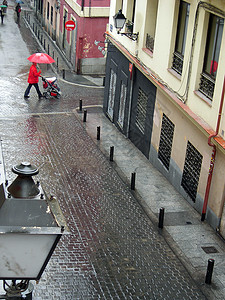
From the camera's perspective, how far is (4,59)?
32.8 metres

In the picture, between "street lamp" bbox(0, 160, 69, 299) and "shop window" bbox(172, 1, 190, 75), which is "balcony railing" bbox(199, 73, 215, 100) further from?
"street lamp" bbox(0, 160, 69, 299)

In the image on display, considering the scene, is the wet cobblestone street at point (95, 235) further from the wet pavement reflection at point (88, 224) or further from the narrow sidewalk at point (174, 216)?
the narrow sidewalk at point (174, 216)

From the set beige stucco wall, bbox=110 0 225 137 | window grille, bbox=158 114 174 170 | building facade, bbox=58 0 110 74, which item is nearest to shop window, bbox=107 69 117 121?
beige stucco wall, bbox=110 0 225 137

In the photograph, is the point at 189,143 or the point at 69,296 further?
the point at 189,143

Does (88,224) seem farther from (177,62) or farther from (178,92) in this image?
(177,62)

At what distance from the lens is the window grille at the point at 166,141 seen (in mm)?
17078

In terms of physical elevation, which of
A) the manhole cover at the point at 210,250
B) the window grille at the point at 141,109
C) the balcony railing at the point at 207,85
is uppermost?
the balcony railing at the point at 207,85

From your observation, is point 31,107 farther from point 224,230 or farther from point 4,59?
point 224,230

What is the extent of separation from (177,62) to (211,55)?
234 centimetres

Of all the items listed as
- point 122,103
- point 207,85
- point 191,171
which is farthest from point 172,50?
point 122,103

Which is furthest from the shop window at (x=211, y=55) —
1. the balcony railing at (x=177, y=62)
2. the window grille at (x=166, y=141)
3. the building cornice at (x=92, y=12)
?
the building cornice at (x=92, y=12)

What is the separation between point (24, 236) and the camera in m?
4.55

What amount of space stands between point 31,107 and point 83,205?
400 inches

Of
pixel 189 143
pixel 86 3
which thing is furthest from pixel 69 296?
pixel 86 3
